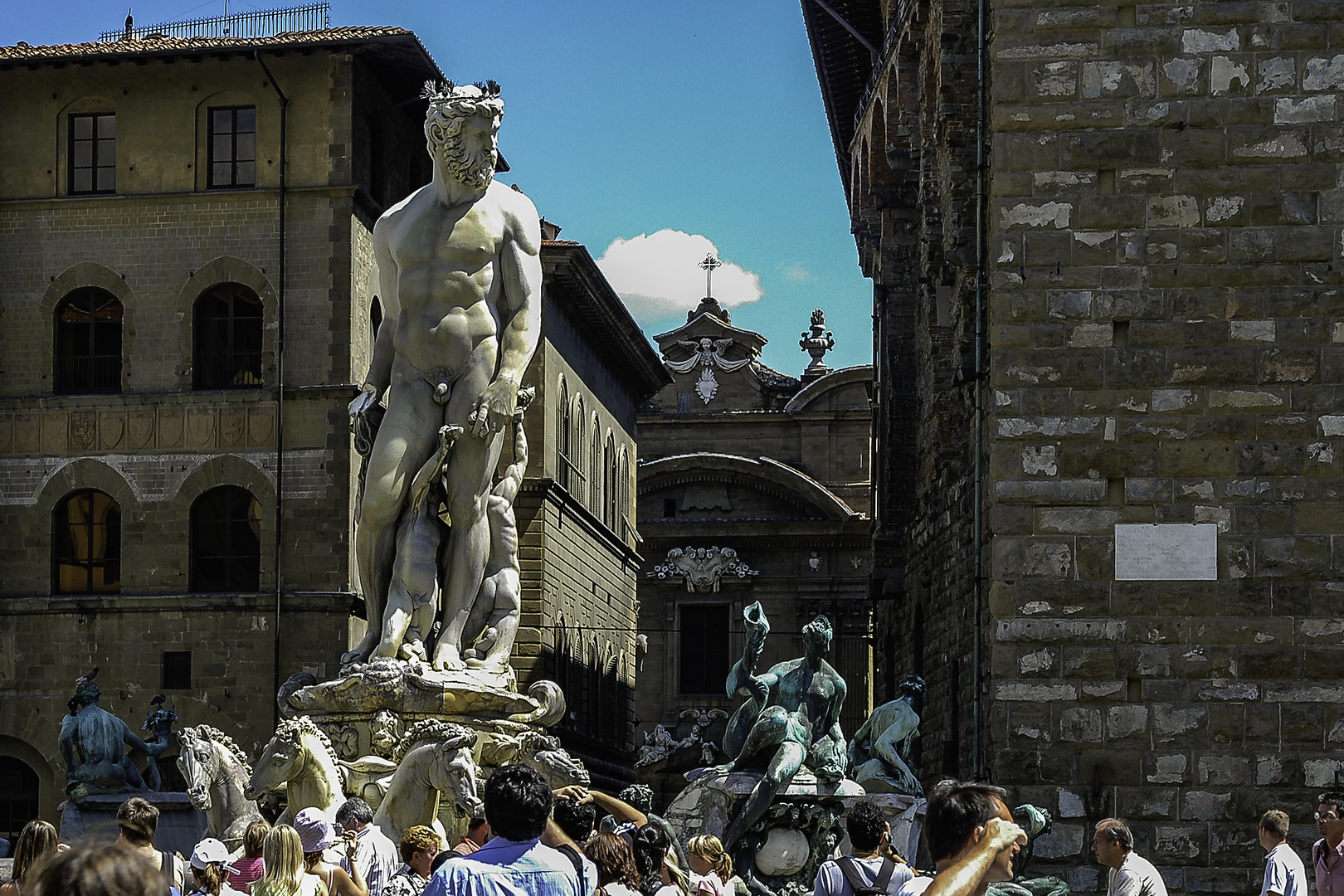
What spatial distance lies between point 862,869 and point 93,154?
3184 centimetres

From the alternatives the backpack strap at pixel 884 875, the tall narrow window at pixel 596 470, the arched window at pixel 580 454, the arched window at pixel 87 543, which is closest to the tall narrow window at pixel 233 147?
the arched window at pixel 87 543

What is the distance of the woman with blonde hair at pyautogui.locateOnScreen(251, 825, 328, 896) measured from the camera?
805cm

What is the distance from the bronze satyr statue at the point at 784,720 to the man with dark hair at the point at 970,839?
7.79 metres

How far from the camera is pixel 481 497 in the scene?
1321 centimetres

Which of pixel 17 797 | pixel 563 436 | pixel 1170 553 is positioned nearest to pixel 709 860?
pixel 1170 553

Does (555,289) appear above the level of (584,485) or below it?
above

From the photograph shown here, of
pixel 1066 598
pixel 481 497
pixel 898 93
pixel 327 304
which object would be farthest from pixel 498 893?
pixel 327 304

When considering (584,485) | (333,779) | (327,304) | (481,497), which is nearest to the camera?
(333,779)

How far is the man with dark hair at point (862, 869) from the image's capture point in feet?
28.2

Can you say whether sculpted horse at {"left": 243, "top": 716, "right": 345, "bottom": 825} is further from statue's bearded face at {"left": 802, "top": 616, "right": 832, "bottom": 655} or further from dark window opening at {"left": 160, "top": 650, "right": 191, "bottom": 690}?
dark window opening at {"left": 160, "top": 650, "right": 191, "bottom": 690}

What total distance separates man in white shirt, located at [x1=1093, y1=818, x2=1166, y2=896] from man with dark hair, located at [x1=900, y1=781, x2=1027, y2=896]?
3.45 meters

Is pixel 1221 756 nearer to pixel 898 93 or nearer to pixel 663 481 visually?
pixel 898 93

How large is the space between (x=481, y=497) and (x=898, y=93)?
1754 centimetres

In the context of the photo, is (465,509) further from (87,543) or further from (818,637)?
(87,543)
